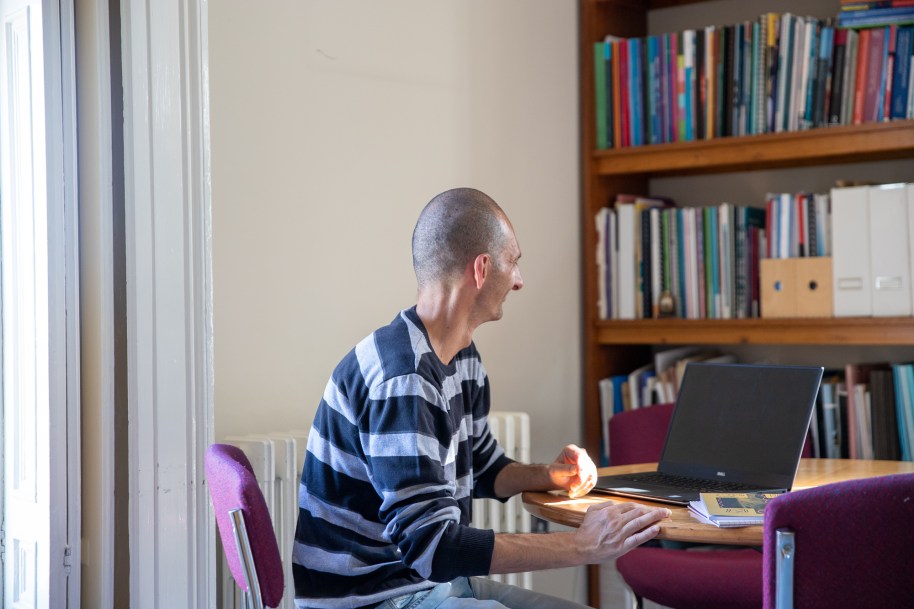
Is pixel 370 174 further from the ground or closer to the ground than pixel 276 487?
further from the ground

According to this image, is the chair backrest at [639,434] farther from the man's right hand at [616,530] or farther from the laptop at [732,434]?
the man's right hand at [616,530]

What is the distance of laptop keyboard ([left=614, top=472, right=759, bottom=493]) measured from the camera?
1.89 metres

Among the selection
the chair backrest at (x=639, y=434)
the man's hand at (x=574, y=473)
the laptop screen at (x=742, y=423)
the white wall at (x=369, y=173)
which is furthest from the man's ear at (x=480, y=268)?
the chair backrest at (x=639, y=434)

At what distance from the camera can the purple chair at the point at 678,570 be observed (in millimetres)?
2197

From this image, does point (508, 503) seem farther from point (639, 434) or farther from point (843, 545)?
point (843, 545)

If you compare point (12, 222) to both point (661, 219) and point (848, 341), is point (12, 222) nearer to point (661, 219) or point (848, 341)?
point (661, 219)

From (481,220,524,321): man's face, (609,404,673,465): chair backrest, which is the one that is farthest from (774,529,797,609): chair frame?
(609,404,673,465): chair backrest

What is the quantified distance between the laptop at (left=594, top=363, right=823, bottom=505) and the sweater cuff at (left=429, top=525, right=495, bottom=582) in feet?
1.32

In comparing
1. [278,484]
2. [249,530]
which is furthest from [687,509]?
[278,484]

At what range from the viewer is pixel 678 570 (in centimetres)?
230

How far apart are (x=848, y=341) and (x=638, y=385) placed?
0.67 m

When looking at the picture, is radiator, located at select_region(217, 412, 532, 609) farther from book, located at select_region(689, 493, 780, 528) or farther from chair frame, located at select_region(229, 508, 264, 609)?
book, located at select_region(689, 493, 780, 528)

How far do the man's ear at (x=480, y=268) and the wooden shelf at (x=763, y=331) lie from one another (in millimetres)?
1498

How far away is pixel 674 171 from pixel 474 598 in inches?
76.6
